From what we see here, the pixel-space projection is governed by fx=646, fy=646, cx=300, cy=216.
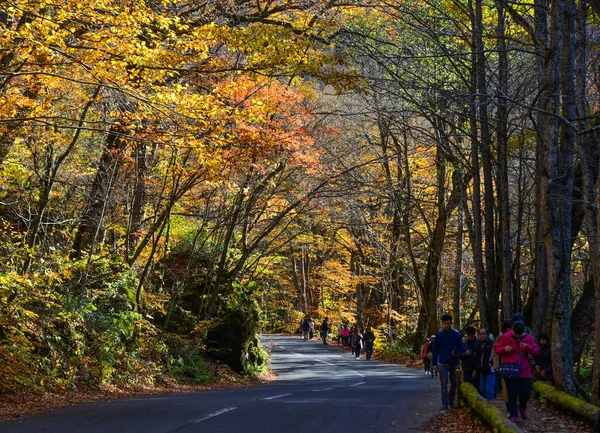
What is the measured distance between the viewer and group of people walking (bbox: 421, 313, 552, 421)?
9898mm

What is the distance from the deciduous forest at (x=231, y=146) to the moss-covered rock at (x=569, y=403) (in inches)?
15.4

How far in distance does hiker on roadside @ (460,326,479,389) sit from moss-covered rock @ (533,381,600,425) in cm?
142

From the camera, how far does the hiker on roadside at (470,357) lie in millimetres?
12516

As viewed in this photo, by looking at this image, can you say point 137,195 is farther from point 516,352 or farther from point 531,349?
point 531,349

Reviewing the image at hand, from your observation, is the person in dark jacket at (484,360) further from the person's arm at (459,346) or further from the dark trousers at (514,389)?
the dark trousers at (514,389)

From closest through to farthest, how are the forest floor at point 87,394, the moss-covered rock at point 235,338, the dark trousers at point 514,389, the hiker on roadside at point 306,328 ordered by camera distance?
1. the dark trousers at point 514,389
2. the forest floor at point 87,394
3. the moss-covered rock at point 235,338
4. the hiker on roadside at point 306,328

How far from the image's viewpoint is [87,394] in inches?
588

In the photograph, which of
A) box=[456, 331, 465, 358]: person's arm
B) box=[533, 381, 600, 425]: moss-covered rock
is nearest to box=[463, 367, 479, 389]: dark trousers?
box=[456, 331, 465, 358]: person's arm

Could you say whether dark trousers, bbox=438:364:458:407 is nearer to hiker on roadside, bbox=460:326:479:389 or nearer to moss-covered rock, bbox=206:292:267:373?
hiker on roadside, bbox=460:326:479:389

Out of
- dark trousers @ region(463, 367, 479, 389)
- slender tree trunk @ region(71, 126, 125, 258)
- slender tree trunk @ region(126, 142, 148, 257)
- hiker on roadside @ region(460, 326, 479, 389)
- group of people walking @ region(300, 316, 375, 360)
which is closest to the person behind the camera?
hiker on roadside @ region(460, 326, 479, 389)

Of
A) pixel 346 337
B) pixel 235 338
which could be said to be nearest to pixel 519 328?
pixel 235 338

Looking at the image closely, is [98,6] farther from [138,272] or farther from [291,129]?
[138,272]

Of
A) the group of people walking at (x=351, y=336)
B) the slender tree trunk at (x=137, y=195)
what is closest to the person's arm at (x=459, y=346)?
the slender tree trunk at (x=137, y=195)

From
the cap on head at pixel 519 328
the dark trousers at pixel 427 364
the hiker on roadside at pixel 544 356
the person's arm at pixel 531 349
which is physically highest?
the cap on head at pixel 519 328
